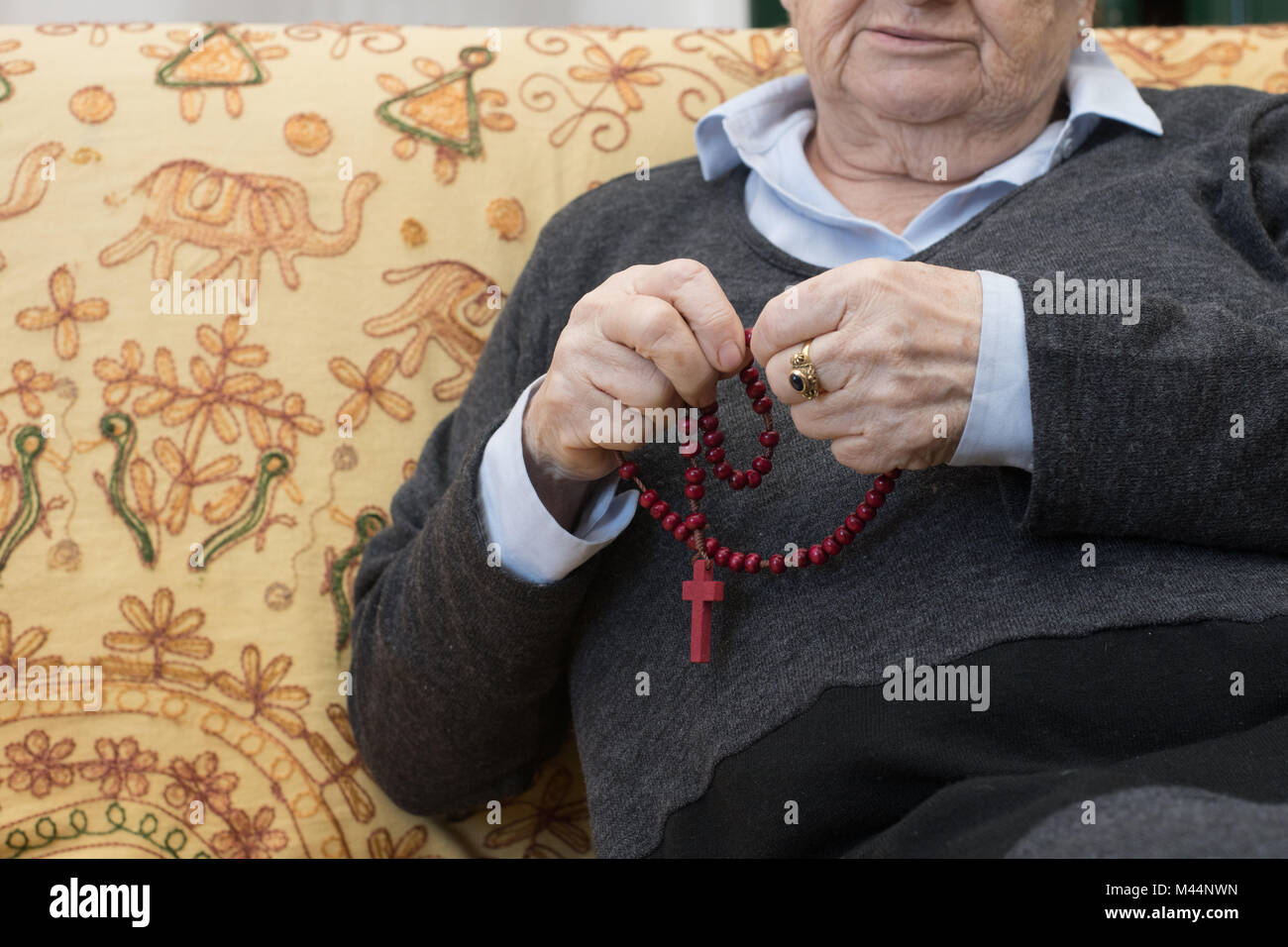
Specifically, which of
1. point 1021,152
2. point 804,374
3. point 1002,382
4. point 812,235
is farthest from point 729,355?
point 1021,152

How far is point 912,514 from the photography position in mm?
786

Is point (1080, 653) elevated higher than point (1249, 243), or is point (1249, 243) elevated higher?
point (1249, 243)

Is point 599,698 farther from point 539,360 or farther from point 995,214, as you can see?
point 995,214

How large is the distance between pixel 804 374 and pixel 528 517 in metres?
0.23

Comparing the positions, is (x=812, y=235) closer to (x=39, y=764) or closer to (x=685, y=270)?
(x=685, y=270)

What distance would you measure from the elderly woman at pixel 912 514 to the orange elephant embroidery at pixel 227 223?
0.77 feet

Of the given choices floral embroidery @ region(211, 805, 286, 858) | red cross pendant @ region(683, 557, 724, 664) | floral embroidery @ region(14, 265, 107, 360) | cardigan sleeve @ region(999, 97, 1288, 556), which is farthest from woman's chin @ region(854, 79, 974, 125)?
floral embroidery @ region(211, 805, 286, 858)

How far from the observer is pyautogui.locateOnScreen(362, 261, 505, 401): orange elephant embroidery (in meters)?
1.09

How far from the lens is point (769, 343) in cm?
72

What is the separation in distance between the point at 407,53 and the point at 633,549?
1.93ft

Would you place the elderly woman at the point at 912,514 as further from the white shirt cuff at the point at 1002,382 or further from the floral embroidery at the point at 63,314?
the floral embroidery at the point at 63,314

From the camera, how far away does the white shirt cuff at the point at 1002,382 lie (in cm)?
71

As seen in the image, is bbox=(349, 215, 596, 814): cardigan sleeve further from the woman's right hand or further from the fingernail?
the fingernail

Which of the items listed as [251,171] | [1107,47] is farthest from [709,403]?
[1107,47]
